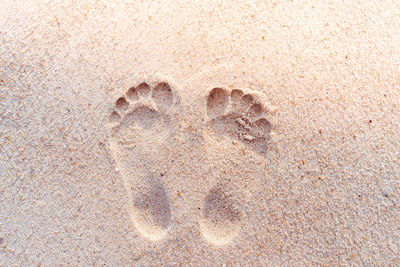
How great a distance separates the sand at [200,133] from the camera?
1.35 metres

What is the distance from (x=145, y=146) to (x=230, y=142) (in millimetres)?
453

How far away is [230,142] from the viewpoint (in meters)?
1.38

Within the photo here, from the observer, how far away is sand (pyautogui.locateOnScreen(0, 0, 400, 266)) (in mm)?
1348

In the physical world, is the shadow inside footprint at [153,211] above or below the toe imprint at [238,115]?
→ below

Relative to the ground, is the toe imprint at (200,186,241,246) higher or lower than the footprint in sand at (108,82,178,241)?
lower

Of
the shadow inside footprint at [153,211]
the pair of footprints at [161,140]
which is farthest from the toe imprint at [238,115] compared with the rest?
the shadow inside footprint at [153,211]

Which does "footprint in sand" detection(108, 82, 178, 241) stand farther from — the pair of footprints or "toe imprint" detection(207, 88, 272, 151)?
"toe imprint" detection(207, 88, 272, 151)

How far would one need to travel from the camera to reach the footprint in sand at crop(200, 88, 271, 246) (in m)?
1.36

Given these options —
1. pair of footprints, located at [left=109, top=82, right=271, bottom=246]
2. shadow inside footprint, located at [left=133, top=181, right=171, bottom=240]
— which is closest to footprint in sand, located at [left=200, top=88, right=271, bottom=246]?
pair of footprints, located at [left=109, top=82, right=271, bottom=246]

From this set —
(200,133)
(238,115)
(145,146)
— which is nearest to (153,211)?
(145,146)

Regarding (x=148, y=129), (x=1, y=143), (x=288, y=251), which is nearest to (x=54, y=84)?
(x=1, y=143)

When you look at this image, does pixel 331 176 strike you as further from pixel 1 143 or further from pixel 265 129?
pixel 1 143

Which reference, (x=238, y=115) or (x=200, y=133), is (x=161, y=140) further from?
(x=238, y=115)

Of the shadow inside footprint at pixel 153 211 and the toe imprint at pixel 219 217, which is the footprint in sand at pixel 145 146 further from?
the toe imprint at pixel 219 217
